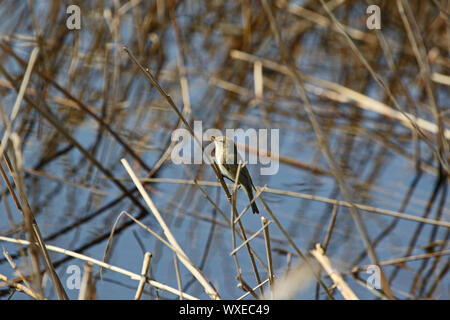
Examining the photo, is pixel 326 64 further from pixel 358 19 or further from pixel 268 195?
pixel 268 195

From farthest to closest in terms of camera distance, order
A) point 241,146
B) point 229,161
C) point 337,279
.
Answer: point 241,146, point 229,161, point 337,279

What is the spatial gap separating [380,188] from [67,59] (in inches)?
123

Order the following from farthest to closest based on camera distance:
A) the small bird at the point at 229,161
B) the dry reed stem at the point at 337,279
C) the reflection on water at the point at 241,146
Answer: the reflection on water at the point at 241,146, the small bird at the point at 229,161, the dry reed stem at the point at 337,279

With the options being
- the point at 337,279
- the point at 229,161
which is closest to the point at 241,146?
the point at 229,161

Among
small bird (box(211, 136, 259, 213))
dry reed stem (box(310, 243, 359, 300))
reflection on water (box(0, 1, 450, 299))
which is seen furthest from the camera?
reflection on water (box(0, 1, 450, 299))

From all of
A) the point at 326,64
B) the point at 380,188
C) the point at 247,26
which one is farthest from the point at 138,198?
the point at 326,64

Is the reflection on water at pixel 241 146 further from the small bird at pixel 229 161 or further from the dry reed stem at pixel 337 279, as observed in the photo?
the small bird at pixel 229 161

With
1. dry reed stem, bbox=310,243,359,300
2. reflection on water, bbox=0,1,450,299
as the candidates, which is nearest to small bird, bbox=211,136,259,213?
reflection on water, bbox=0,1,450,299

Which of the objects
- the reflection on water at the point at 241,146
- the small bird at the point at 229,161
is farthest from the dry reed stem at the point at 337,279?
the small bird at the point at 229,161

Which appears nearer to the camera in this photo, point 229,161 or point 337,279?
point 337,279

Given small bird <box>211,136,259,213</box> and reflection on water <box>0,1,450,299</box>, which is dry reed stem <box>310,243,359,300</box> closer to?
reflection on water <box>0,1,450,299</box>

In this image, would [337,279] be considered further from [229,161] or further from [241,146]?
[241,146]

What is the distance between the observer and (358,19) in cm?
818

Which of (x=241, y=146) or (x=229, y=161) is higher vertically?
(x=229, y=161)
